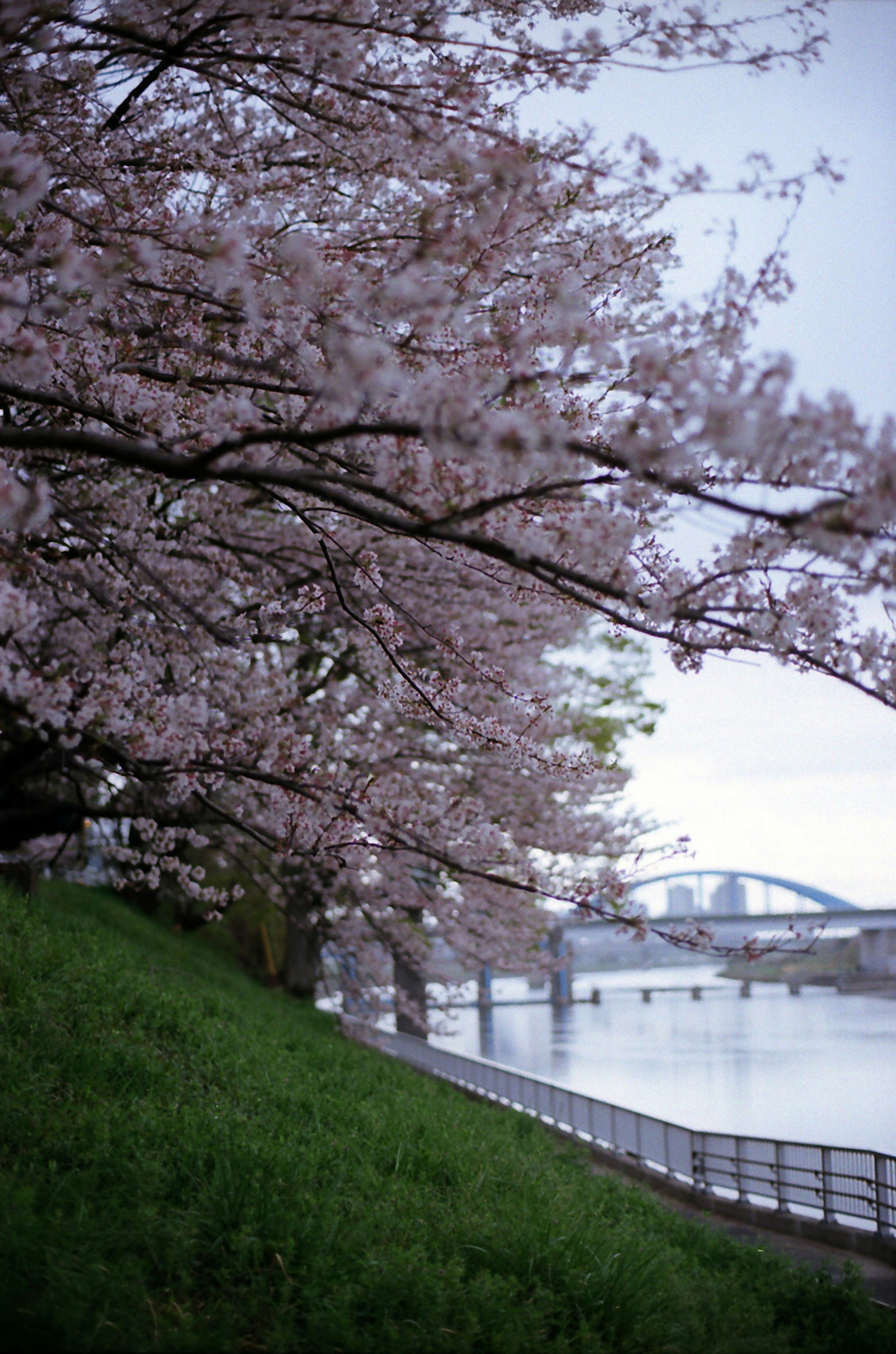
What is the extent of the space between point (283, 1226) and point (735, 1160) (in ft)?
26.0

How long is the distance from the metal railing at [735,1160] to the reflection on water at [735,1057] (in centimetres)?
53

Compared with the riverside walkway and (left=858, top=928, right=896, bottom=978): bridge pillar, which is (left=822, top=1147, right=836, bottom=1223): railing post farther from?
(left=858, top=928, right=896, bottom=978): bridge pillar

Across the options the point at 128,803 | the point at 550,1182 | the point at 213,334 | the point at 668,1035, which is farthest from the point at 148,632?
the point at 668,1035

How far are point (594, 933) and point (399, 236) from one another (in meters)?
31.9

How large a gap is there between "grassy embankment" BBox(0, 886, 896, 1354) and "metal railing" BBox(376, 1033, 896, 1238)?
8.51ft

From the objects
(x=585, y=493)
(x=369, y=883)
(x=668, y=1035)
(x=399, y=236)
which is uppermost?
(x=399, y=236)

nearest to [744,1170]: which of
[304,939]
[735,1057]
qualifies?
[304,939]

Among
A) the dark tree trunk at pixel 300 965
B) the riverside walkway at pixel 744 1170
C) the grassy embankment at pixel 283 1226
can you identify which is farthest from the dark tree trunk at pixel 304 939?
the grassy embankment at pixel 283 1226

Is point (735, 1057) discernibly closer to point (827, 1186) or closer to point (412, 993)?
point (412, 993)

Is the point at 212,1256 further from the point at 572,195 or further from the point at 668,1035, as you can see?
the point at 668,1035

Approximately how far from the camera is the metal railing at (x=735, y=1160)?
9227 millimetres

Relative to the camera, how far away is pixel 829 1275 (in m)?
→ 6.40

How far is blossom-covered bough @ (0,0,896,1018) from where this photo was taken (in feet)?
9.84

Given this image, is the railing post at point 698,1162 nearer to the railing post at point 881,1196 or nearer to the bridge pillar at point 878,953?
the railing post at point 881,1196
